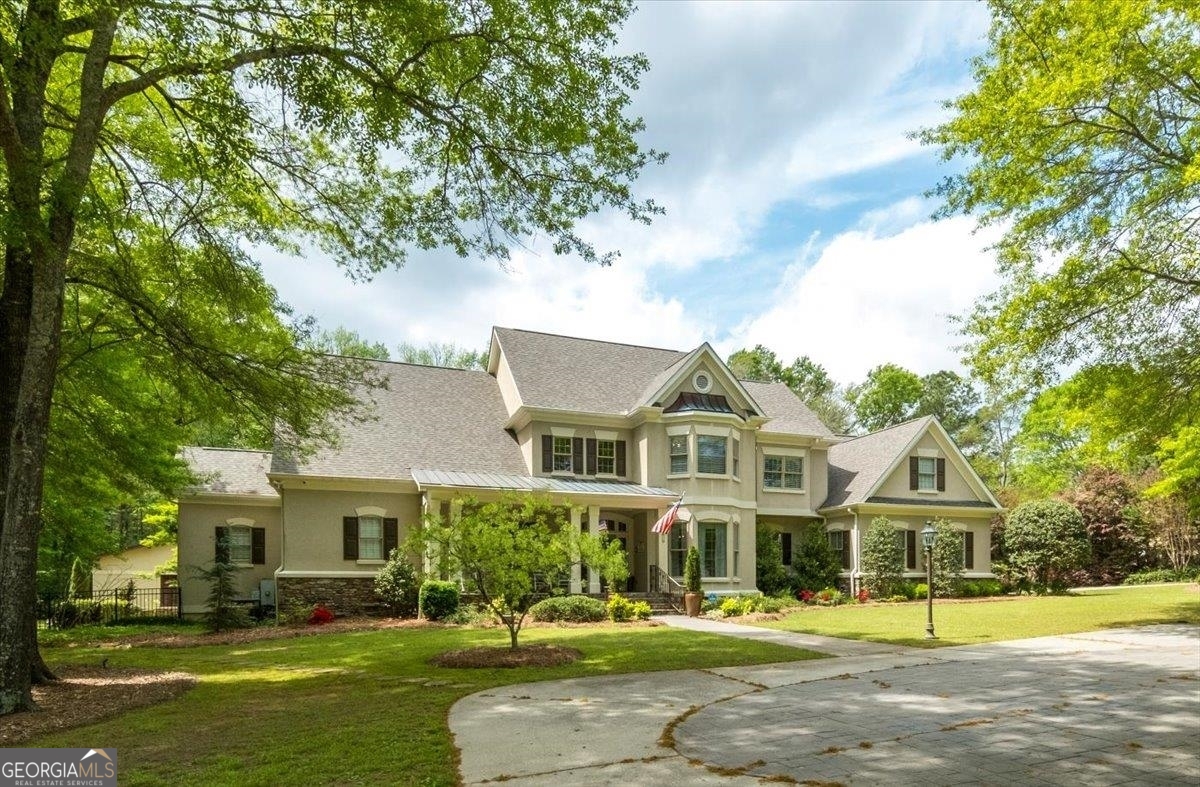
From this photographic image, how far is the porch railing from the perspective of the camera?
22516mm

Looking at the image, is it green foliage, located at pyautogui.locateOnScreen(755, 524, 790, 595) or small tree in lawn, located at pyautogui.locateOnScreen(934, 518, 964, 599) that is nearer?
green foliage, located at pyautogui.locateOnScreen(755, 524, 790, 595)

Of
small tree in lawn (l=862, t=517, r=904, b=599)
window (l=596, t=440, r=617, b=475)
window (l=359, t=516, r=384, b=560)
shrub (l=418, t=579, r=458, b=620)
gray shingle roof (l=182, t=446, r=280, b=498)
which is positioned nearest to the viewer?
shrub (l=418, t=579, r=458, b=620)

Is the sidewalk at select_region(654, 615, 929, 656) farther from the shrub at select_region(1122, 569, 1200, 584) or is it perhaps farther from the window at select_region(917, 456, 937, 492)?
the shrub at select_region(1122, 569, 1200, 584)

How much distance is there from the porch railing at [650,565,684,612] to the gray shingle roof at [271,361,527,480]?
560cm

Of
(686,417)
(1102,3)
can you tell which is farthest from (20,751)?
(686,417)

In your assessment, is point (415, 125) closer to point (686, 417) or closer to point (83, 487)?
point (83, 487)

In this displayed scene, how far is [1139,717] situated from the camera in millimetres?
7805

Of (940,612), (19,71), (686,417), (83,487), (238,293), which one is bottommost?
(940,612)

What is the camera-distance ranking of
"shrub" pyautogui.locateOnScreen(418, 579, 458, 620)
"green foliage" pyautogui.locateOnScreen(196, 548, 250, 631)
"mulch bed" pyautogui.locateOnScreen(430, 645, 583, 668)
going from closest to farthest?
"mulch bed" pyautogui.locateOnScreen(430, 645, 583, 668) < "green foliage" pyautogui.locateOnScreen(196, 548, 250, 631) < "shrub" pyautogui.locateOnScreen(418, 579, 458, 620)

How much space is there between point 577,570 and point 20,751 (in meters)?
17.0

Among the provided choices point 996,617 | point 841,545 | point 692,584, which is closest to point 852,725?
point 996,617

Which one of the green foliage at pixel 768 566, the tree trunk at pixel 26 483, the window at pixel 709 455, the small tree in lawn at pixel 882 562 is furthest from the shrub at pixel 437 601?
the small tree in lawn at pixel 882 562

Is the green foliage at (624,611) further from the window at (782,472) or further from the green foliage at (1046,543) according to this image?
the green foliage at (1046,543)

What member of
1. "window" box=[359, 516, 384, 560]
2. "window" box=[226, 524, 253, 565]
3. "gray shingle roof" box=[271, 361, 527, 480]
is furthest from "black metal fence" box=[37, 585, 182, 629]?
"gray shingle roof" box=[271, 361, 527, 480]
